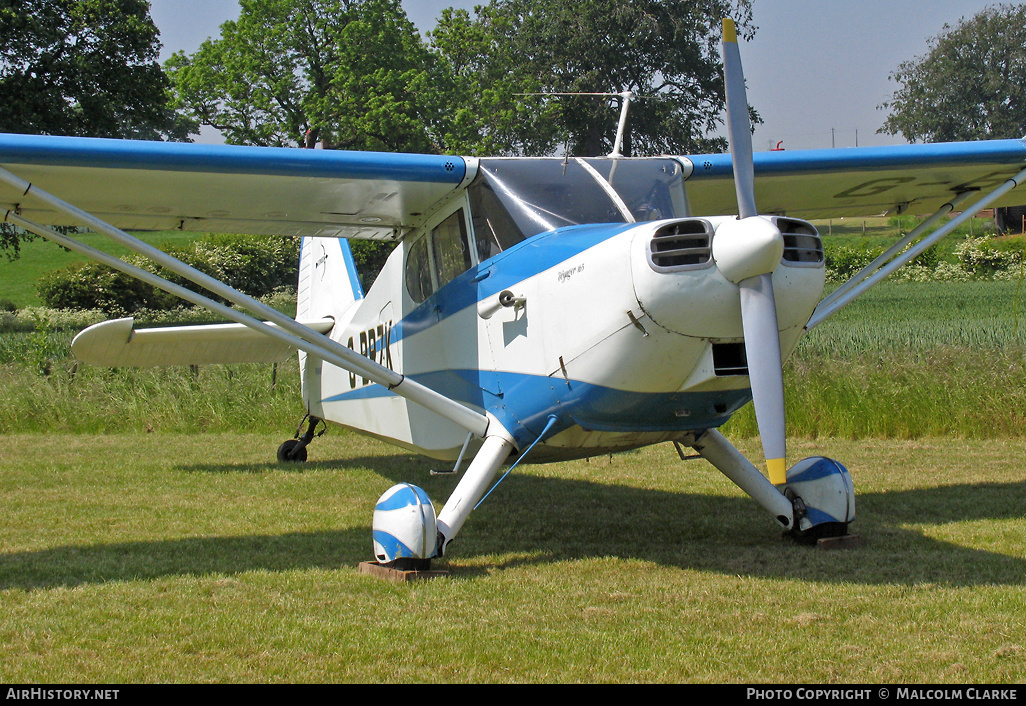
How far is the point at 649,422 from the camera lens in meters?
4.79

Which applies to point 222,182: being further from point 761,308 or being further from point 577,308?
point 761,308

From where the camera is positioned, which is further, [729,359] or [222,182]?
[222,182]

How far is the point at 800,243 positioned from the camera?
4.17 m

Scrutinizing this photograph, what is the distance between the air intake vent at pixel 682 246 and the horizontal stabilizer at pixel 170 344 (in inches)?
198

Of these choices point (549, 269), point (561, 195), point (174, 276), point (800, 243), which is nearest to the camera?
point (800, 243)

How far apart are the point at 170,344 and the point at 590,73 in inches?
1594

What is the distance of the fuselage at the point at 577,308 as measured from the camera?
412cm

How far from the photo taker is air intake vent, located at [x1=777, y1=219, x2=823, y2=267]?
4.12 m

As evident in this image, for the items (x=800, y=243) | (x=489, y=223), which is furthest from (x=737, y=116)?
(x=489, y=223)

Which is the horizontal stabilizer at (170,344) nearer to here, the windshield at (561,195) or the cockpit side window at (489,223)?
the cockpit side window at (489,223)

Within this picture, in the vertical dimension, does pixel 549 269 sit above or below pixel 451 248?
below

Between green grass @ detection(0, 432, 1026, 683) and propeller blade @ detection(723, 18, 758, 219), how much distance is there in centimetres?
196

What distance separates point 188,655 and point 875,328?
15779 millimetres

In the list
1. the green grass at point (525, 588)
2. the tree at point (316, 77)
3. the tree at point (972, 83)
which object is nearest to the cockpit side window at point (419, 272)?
the green grass at point (525, 588)
